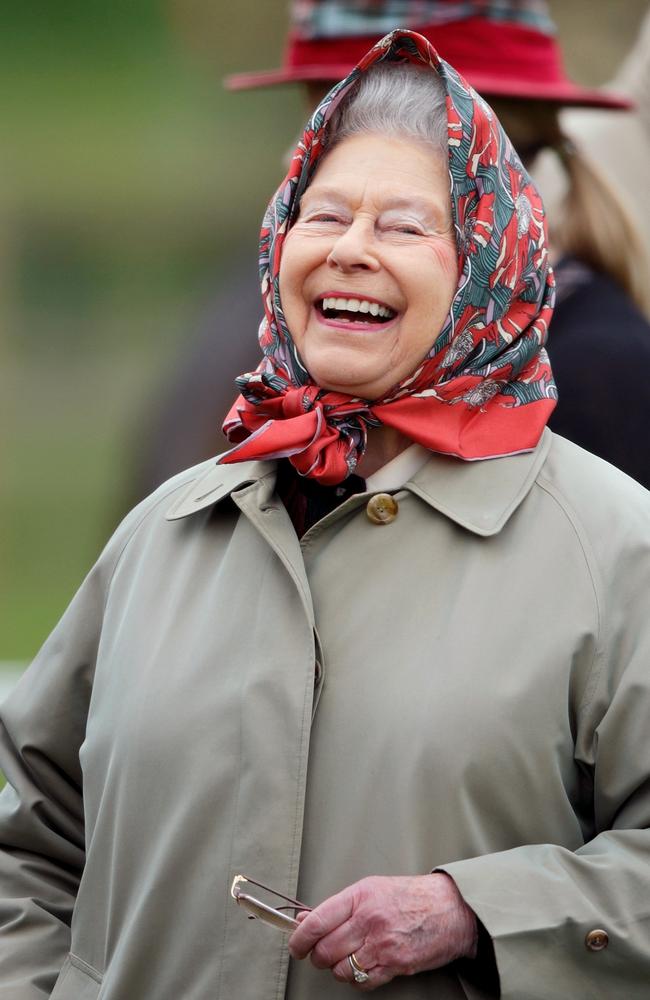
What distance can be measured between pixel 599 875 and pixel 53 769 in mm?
927

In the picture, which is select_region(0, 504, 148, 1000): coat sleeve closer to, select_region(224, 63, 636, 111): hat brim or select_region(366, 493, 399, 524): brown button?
select_region(366, 493, 399, 524): brown button

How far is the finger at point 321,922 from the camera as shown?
186cm

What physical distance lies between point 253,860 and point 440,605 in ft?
1.43

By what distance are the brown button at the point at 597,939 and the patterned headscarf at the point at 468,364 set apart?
697 mm

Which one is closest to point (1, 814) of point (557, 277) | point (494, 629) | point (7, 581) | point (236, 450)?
point (236, 450)

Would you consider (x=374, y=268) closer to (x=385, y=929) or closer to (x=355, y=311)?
(x=355, y=311)

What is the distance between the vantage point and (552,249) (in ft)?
11.0

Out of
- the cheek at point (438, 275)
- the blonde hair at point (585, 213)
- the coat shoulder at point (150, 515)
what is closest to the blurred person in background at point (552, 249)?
the blonde hair at point (585, 213)

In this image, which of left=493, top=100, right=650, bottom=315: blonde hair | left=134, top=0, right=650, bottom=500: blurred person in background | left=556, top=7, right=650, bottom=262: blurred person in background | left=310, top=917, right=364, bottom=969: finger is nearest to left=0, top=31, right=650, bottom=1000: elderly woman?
left=310, top=917, right=364, bottom=969: finger

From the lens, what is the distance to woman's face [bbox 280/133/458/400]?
2205 millimetres

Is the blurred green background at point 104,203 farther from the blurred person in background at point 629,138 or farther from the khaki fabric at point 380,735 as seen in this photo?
the khaki fabric at point 380,735

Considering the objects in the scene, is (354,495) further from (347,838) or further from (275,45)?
(275,45)

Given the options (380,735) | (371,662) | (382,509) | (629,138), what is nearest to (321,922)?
(380,735)

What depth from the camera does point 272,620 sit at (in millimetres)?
2100
